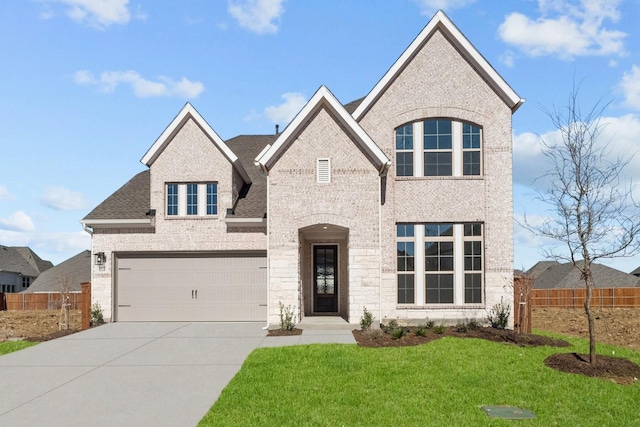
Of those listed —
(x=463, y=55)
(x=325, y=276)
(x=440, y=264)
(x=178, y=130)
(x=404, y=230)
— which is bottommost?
(x=325, y=276)

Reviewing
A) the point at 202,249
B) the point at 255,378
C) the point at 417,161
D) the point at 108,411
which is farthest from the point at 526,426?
the point at 202,249

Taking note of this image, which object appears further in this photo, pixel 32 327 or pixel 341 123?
pixel 32 327

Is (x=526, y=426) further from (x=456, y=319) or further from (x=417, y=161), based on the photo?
(x=417, y=161)

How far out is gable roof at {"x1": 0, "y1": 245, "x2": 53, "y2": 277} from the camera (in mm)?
58062

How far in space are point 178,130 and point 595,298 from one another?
92.6 ft

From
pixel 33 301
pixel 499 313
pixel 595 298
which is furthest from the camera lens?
pixel 33 301

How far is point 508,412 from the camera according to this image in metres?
8.80

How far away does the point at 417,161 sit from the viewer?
18344mm

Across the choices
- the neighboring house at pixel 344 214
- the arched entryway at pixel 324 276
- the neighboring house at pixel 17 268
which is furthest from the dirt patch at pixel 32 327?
the neighboring house at pixel 17 268

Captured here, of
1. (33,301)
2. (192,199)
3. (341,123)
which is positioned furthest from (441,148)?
(33,301)

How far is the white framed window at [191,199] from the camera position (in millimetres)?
20016

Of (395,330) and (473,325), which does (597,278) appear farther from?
(395,330)

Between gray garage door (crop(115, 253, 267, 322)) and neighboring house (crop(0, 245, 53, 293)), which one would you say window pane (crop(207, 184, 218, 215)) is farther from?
neighboring house (crop(0, 245, 53, 293))

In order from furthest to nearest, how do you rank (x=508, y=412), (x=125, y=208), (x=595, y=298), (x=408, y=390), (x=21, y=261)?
1. (x=21, y=261)
2. (x=595, y=298)
3. (x=125, y=208)
4. (x=408, y=390)
5. (x=508, y=412)
